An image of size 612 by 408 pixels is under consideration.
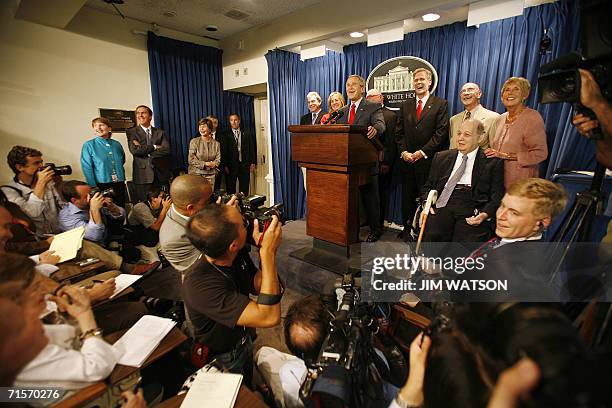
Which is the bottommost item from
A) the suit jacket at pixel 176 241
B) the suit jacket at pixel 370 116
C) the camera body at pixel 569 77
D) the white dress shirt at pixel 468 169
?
the suit jacket at pixel 176 241

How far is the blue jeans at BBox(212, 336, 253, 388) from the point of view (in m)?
1.19

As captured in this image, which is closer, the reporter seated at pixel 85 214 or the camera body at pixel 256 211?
the camera body at pixel 256 211

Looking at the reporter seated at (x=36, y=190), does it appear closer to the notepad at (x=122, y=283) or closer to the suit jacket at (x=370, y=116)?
the notepad at (x=122, y=283)

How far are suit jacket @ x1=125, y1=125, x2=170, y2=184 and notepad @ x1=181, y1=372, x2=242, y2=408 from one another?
381cm

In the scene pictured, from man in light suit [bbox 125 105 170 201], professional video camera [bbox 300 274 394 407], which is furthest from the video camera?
man in light suit [bbox 125 105 170 201]

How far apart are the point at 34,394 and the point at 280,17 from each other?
484 centimetres

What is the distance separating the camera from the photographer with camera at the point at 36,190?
1.87 meters

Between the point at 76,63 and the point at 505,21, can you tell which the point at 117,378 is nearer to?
the point at 505,21

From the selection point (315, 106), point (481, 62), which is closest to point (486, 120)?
point (481, 62)

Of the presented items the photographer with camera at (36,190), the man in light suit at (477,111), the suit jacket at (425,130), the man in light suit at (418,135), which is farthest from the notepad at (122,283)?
the man in light suit at (477,111)

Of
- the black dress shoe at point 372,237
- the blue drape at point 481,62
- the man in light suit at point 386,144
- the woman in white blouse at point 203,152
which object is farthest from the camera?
the woman in white blouse at point 203,152

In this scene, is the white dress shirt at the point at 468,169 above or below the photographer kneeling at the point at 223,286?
above

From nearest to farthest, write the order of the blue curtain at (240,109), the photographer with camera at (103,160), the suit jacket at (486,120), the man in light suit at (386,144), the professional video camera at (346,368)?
the professional video camera at (346,368)
the suit jacket at (486,120)
the man in light suit at (386,144)
the photographer with camera at (103,160)
the blue curtain at (240,109)

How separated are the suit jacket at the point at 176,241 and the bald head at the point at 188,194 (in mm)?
61
